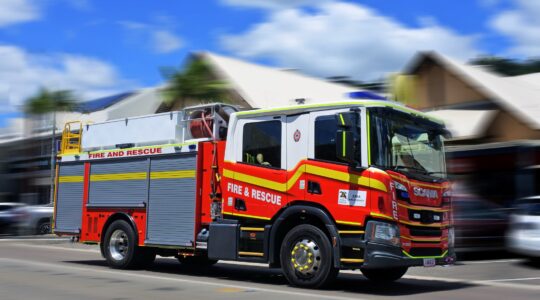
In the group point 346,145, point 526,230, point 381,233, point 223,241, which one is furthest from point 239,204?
point 526,230

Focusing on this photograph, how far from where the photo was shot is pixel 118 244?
44.4 feet

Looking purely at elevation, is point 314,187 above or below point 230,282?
above

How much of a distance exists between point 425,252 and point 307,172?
7.16 ft

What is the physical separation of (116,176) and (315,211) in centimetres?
520

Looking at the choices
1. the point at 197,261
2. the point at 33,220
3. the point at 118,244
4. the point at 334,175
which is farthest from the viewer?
the point at 33,220

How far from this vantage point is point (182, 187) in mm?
12227

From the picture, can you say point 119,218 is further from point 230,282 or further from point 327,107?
point 327,107

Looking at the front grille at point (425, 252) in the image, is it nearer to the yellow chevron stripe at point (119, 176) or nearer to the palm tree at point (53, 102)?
the yellow chevron stripe at point (119, 176)

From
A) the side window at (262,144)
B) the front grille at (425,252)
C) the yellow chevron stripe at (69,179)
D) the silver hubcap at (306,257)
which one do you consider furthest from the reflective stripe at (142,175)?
the front grille at (425,252)

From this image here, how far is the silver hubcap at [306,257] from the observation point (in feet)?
33.0

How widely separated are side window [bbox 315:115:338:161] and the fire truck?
17 mm

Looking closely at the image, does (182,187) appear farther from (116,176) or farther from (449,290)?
(449,290)

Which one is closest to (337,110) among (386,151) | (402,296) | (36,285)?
(386,151)

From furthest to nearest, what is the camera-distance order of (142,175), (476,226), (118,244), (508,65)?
(508,65) → (476,226) → (118,244) → (142,175)
